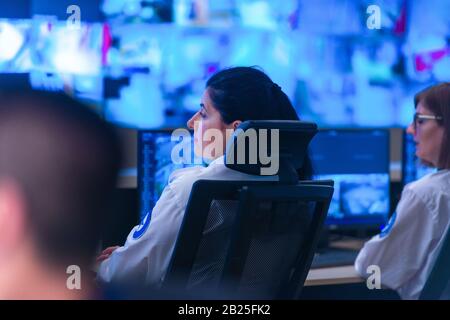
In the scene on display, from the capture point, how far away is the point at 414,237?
8.08ft

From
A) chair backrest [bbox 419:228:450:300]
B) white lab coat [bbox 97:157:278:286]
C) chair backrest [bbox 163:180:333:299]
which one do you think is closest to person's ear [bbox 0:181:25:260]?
chair backrest [bbox 163:180:333:299]

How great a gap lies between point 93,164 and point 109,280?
1.00m

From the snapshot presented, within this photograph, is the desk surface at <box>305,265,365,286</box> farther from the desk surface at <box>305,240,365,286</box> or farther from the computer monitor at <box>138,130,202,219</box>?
the computer monitor at <box>138,130,202,219</box>

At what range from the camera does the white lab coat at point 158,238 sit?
181cm

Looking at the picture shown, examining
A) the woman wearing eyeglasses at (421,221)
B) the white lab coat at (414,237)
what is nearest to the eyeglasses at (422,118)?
the woman wearing eyeglasses at (421,221)

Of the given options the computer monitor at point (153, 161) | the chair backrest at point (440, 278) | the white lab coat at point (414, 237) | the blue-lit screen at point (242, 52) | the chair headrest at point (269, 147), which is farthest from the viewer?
the blue-lit screen at point (242, 52)

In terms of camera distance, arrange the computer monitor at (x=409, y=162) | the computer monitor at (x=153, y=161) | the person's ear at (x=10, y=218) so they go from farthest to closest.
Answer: the computer monitor at (x=409, y=162)
the computer monitor at (x=153, y=161)
the person's ear at (x=10, y=218)

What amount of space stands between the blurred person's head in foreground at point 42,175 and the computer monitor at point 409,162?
2.39 meters

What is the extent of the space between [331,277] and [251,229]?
104 centimetres

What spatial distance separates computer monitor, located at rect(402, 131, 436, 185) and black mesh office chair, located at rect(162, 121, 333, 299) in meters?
1.48

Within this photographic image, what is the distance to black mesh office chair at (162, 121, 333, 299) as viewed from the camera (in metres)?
1.67

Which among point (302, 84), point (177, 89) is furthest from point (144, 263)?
point (302, 84)

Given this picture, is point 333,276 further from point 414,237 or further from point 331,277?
point 414,237

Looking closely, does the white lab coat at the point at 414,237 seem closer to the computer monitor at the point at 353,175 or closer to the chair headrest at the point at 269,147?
the computer monitor at the point at 353,175
